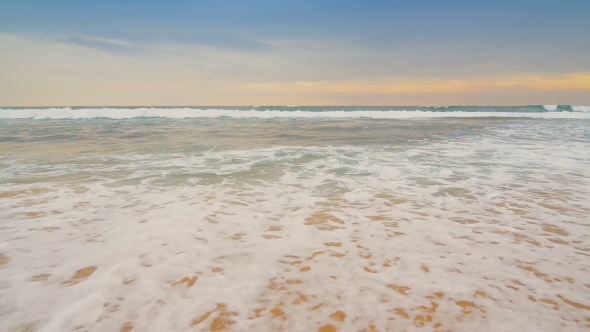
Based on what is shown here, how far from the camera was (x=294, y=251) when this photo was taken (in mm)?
2928

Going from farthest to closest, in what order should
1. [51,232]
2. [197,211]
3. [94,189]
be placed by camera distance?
[94,189] → [197,211] → [51,232]

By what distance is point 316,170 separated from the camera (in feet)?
21.5

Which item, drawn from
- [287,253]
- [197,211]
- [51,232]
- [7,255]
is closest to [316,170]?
[197,211]

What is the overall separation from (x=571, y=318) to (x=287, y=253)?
6.51 ft

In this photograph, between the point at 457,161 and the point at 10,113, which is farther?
the point at 10,113

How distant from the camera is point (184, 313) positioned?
207 centimetres

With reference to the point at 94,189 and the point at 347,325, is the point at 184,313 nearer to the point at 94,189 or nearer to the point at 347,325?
the point at 347,325

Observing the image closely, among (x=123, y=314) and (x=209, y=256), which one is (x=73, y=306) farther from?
(x=209, y=256)

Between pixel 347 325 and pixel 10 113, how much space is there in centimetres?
3823

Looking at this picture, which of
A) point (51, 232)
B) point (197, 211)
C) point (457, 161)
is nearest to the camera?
point (51, 232)

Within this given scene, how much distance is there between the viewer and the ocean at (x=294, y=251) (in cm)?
205

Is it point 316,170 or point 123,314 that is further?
point 316,170

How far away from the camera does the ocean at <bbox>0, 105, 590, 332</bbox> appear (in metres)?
2.05

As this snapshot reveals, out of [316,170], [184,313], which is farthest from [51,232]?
[316,170]
